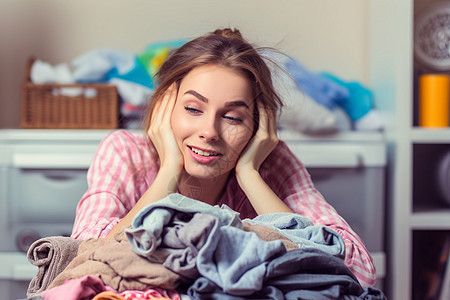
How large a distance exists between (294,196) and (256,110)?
224 mm

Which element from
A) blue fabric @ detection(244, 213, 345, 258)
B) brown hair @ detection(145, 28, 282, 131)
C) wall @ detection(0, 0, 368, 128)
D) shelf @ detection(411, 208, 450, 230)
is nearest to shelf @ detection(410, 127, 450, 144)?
shelf @ detection(411, 208, 450, 230)

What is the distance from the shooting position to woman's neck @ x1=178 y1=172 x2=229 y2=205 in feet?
3.20

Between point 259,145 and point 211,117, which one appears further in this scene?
point 259,145

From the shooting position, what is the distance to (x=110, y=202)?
3.34ft

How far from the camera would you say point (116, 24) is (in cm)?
208

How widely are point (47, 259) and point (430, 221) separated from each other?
56.6 inches

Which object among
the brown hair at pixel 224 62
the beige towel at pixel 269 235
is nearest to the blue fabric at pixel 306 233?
the beige towel at pixel 269 235

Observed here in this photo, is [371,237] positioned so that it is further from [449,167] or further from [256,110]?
[256,110]

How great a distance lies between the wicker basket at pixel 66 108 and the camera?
1791mm

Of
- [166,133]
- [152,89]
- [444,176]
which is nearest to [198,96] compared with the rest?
[166,133]

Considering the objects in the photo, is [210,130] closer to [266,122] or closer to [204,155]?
[204,155]

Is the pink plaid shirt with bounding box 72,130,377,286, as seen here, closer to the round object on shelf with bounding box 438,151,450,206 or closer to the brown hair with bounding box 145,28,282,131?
the brown hair with bounding box 145,28,282,131

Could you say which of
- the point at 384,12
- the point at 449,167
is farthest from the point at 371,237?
the point at 384,12

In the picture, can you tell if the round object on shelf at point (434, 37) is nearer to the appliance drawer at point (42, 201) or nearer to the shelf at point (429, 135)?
the shelf at point (429, 135)
